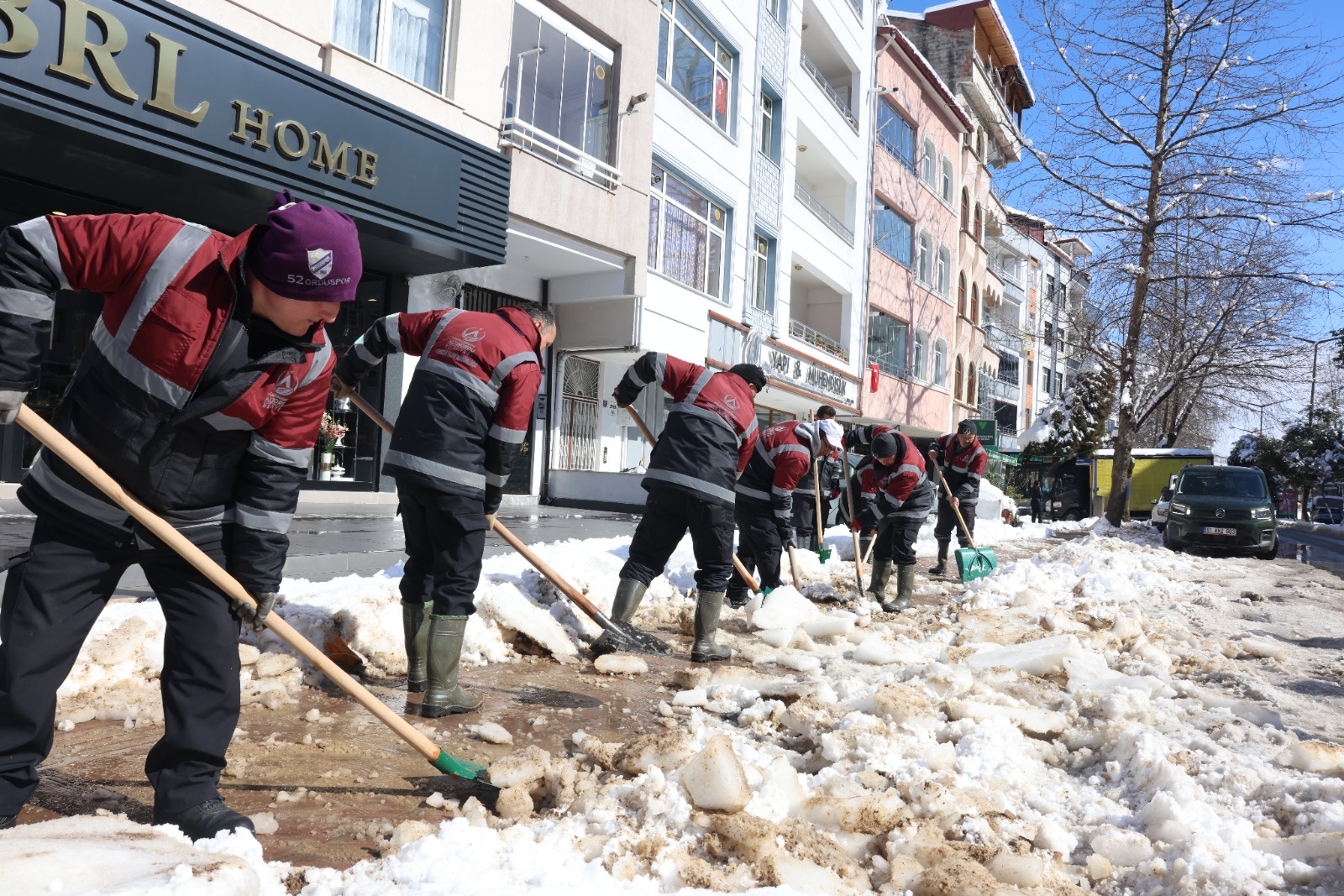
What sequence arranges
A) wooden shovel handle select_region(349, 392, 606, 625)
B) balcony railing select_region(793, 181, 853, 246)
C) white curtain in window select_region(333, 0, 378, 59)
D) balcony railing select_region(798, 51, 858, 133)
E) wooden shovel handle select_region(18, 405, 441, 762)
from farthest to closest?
balcony railing select_region(798, 51, 858, 133), balcony railing select_region(793, 181, 853, 246), white curtain in window select_region(333, 0, 378, 59), wooden shovel handle select_region(349, 392, 606, 625), wooden shovel handle select_region(18, 405, 441, 762)

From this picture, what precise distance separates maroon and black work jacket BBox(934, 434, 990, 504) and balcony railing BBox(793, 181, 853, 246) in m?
10.1

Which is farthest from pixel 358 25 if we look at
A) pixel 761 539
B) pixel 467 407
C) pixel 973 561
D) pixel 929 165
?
pixel 929 165

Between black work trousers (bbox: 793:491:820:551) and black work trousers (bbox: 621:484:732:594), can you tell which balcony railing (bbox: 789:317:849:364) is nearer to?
black work trousers (bbox: 793:491:820:551)

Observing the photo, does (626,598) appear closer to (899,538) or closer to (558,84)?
(899,538)

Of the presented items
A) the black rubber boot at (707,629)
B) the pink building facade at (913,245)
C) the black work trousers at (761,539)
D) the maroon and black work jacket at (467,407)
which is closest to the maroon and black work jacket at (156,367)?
the maroon and black work jacket at (467,407)

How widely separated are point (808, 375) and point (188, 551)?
1756 centimetres

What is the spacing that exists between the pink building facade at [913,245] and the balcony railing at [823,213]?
4.84 ft

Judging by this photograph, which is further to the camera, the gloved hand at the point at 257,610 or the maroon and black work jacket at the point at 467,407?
the maroon and black work jacket at the point at 467,407

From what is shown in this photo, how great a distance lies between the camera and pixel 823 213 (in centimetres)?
2088

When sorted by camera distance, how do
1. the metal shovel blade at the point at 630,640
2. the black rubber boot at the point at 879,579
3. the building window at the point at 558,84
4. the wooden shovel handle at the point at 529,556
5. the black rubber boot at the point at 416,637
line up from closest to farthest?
the black rubber boot at the point at 416,637 → the wooden shovel handle at the point at 529,556 → the metal shovel blade at the point at 630,640 → the black rubber boot at the point at 879,579 → the building window at the point at 558,84

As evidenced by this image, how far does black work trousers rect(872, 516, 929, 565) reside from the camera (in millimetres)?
8039

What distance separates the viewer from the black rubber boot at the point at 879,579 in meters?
8.15

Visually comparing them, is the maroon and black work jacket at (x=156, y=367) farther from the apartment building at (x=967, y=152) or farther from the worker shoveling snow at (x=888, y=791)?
the apartment building at (x=967, y=152)

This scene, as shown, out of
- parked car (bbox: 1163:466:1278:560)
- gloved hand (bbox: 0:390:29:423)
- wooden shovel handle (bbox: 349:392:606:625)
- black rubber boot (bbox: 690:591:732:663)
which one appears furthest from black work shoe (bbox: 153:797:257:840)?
parked car (bbox: 1163:466:1278:560)
